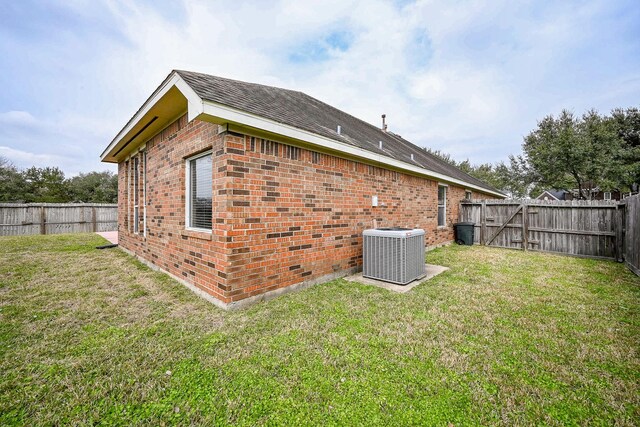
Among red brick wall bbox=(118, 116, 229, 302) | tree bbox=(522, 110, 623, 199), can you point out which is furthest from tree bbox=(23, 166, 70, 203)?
tree bbox=(522, 110, 623, 199)

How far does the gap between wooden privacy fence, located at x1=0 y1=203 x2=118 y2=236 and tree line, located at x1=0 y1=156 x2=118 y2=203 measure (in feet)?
55.2

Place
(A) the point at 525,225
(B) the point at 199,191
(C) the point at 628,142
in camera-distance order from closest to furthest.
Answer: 1. (B) the point at 199,191
2. (A) the point at 525,225
3. (C) the point at 628,142

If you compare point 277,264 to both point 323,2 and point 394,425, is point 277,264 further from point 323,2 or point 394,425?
point 323,2

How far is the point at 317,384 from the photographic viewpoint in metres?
2.04

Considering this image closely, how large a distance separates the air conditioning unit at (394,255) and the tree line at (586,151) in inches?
1052

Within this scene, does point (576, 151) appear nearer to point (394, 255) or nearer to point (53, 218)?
point (394, 255)

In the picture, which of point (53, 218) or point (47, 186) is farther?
point (47, 186)

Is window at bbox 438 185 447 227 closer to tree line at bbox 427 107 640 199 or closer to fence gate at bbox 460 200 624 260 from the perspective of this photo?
fence gate at bbox 460 200 624 260

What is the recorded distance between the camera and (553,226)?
815cm

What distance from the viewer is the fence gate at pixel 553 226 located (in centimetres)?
717

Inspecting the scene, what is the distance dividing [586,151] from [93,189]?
51302 millimetres

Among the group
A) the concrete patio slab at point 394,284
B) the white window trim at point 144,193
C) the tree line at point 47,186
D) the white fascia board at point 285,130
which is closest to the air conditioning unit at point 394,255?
the concrete patio slab at point 394,284

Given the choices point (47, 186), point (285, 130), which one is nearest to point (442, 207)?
point (285, 130)

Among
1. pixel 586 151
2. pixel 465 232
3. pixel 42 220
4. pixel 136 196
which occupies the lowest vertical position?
pixel 465 232
